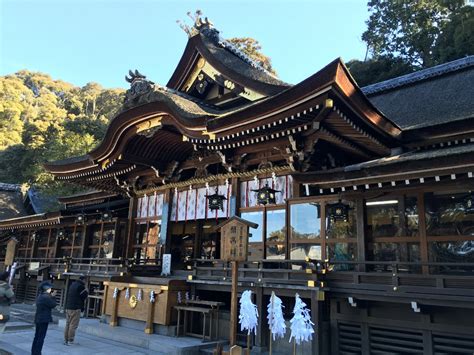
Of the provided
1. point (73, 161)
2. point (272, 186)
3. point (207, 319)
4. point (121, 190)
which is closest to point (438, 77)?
point (272, 186)

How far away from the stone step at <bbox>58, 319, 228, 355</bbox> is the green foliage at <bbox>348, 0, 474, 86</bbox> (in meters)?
30.3

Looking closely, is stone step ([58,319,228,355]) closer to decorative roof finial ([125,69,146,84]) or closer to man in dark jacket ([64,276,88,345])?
man in dark jacket ([64,276,88,345])

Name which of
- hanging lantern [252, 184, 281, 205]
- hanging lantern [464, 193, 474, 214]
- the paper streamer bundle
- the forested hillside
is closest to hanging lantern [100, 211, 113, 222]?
hanging lantern [252, 184, 281, 205]

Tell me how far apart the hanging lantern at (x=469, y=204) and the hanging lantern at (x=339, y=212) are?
230cm

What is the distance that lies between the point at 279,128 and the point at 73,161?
29.6ft

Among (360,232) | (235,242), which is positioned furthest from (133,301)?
(360,232)

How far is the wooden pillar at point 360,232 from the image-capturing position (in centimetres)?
795

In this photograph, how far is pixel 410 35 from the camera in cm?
3550

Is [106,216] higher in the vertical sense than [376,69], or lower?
lower

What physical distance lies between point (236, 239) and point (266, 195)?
288cm

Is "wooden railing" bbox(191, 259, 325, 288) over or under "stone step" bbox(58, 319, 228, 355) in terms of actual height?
over

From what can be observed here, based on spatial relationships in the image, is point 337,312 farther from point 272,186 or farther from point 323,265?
point 272,186

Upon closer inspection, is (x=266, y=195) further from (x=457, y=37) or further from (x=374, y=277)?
(x=457, y=37)

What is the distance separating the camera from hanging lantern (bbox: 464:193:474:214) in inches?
279
